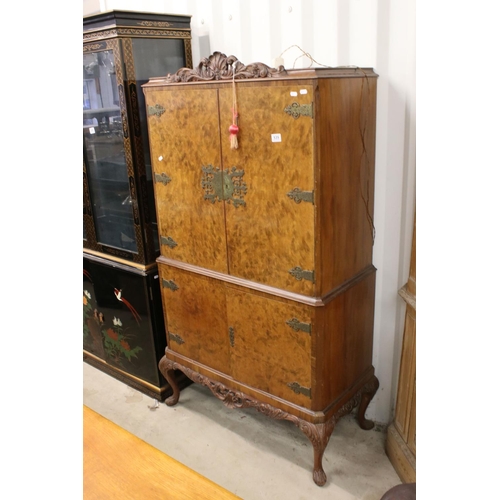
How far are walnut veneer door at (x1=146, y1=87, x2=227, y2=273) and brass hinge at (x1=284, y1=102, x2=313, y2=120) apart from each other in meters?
0.37

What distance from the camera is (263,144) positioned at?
1.79 m

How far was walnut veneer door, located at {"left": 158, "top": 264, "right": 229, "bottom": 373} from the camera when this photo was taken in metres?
2.23

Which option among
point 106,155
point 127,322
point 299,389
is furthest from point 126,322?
point 299,389

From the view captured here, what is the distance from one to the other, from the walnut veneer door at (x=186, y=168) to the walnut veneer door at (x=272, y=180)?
8 cm

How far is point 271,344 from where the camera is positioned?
6.73ft

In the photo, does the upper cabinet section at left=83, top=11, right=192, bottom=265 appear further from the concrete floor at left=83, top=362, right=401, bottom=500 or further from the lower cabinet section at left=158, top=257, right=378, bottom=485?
the concrete floor at left=83, top=362, right=401, bottom=500

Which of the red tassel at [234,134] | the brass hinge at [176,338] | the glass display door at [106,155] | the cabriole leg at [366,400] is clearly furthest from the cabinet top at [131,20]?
the cabriole leg at [366,400]

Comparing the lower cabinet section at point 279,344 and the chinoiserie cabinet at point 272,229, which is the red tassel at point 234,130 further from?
the lower cabinet section at point 279,344

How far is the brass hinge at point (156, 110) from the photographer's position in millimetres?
2133
